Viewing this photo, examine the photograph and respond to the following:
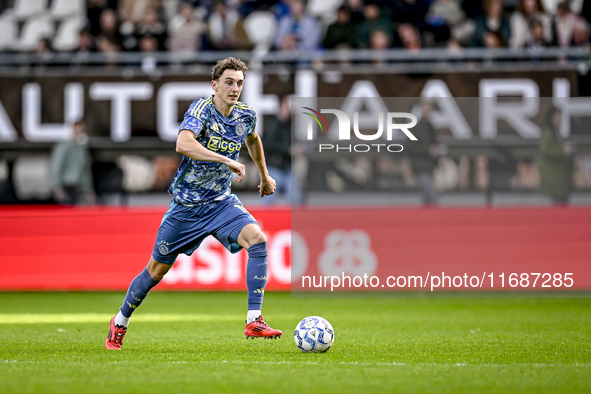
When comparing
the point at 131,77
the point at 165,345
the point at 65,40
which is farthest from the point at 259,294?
the point at 65,40

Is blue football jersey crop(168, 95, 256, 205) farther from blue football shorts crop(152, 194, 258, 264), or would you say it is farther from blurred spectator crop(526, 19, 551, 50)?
blurred spectator crop(526, 19, 551, 50)

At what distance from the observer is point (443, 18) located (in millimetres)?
15461

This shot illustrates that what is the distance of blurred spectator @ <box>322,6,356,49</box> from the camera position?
15.0 metres

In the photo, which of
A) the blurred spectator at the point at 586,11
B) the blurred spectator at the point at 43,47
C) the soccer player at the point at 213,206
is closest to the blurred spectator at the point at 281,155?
the blurred spectator at the point at 43,47

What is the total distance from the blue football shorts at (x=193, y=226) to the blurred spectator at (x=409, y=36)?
898 centimetres

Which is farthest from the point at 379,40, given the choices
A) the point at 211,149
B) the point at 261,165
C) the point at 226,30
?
the point at 211,149

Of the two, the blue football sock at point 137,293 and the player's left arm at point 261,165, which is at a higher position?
the player's left arm at point 261,165

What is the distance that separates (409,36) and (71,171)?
21.3ft

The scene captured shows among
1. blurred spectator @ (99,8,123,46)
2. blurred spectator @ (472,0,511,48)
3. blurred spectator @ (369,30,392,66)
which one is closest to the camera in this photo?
blurred spectator @ (369,30,392,66)

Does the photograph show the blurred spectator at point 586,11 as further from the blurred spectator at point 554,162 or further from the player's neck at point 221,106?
the player's neck at point 221,106

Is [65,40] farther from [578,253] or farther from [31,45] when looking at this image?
[578,253]

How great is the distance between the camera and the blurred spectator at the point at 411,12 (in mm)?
Result: 15344

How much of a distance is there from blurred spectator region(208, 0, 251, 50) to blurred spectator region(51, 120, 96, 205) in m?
3.45

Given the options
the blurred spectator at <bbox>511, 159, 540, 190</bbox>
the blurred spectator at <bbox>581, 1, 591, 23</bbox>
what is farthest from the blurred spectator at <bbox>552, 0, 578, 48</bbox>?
the blurred spectator at <bbox>511, 159, 540, 190</bbox>
